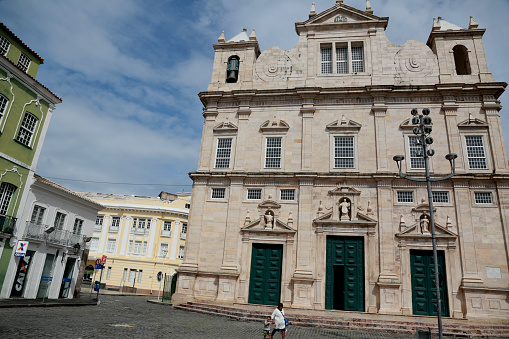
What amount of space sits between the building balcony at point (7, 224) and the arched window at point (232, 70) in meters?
15.8

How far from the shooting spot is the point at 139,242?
44.2m

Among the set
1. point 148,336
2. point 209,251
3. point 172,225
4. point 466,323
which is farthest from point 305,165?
point 172,225

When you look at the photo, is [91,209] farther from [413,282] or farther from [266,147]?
[413,282]

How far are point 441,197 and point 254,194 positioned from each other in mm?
10929

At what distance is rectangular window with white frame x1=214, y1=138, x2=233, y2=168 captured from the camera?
77.2 ft

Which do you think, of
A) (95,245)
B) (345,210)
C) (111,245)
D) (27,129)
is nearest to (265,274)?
(345,210)

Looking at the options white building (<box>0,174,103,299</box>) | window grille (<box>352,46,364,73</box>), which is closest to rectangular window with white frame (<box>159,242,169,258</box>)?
white building (<box>0,174,103,299</box>)

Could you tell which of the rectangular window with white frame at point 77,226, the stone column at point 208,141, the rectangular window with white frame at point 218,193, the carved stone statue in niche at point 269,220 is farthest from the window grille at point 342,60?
the rectangular window with white frame at point 77,226

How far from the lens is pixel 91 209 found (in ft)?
81.8

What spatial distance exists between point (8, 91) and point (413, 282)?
23766 millimetres

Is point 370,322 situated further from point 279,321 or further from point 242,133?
point 242,133

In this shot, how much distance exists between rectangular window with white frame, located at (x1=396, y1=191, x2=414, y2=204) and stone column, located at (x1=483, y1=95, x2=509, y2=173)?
4.82m

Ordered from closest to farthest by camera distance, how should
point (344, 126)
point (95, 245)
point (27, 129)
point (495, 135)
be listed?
point (27, 129), point (495, 135), point (344, 126), point (95, 245)

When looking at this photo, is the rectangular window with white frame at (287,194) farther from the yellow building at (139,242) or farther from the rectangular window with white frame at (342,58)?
the yellow building at (139,242)
